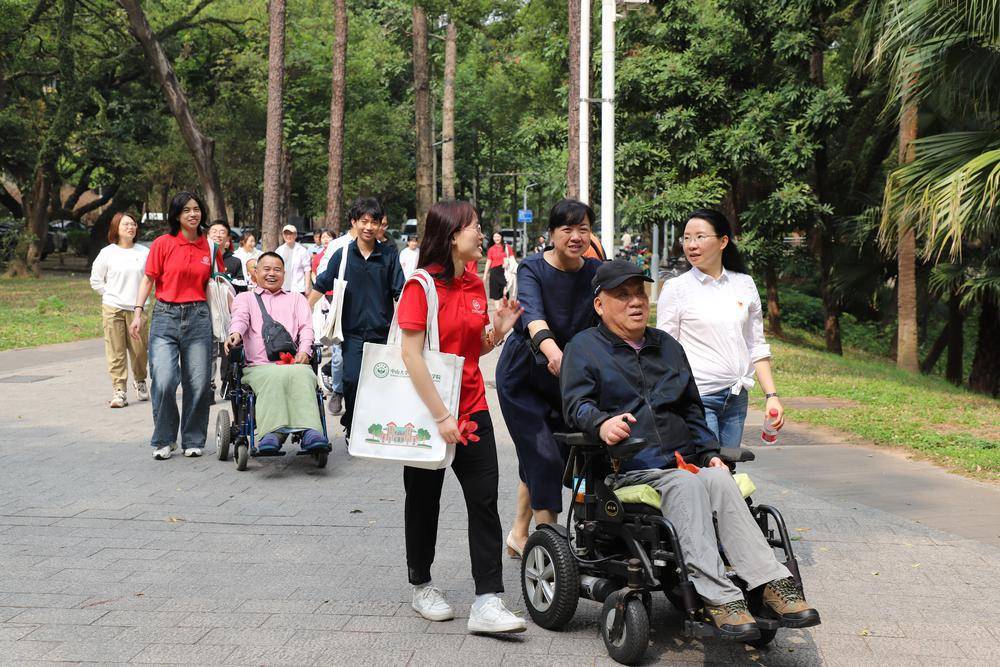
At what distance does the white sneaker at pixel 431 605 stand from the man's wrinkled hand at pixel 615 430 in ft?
3.68

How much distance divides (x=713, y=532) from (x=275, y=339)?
5274mm

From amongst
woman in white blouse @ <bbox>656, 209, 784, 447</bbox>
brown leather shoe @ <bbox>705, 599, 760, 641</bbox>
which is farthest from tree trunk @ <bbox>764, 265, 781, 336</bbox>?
brown leather shoe @ <bbox>705, 599, 760, 641</bbox>

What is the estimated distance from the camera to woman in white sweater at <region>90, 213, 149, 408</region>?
11820 millimetres

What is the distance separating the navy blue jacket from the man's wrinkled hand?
0.14m

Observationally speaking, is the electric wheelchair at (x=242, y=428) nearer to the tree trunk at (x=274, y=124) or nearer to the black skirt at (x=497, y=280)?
the tree trunk at (x=274, y=124)

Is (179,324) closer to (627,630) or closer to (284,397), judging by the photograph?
(284,397)

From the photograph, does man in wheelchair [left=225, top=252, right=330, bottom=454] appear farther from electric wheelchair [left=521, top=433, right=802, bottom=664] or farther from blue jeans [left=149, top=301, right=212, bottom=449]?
electric wheelchair [left=521, top=433, right=802, bottom=664]

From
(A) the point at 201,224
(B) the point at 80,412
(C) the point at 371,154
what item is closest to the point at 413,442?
(A) the point at 201,224

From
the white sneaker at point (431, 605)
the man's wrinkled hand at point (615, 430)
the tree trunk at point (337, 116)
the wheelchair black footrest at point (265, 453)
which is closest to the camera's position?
the man's wrinkled hand at point (615, 430)

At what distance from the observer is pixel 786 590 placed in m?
4.30

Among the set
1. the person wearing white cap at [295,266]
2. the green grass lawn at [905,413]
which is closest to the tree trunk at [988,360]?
the green grass lawn at [905,413]

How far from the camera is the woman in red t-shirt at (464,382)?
4.68 metres

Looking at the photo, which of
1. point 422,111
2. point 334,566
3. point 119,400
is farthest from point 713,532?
point 422,111

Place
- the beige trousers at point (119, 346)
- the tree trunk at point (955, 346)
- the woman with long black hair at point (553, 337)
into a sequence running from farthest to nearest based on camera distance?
the tree trunk at point (955, 346)
the beige trousers at point (119, 346)
the woman with long black hair at point (553, 337)
